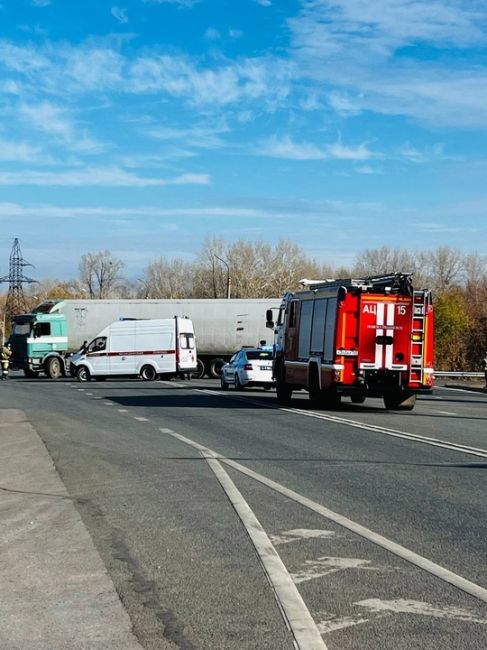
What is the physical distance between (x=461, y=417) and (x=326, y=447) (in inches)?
317

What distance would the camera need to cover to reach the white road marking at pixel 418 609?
19.0 feet

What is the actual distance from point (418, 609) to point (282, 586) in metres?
0.98

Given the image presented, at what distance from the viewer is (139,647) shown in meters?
5.25

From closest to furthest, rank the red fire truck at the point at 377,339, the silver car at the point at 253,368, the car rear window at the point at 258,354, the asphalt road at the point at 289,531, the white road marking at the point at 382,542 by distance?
the asphalt road at the point at 289,531
the white road marking at the point at 382,542
the red fire truck at the point at 377,339
the silver car at the point at 253,368
the car rear window at the point at 258,354

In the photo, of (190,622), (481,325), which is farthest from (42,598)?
(481,325)

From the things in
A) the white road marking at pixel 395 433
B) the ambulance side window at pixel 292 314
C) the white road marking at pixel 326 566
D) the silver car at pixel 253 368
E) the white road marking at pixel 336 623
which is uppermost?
the ambulance side window at pixel 292 314

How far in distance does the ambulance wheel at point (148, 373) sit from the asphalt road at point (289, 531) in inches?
1006

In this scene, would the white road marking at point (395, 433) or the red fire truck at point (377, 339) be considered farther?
the red fire truck at point (377, 339)

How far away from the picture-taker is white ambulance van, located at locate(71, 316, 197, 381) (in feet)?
144

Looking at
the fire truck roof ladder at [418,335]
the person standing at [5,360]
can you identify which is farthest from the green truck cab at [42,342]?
the fire truck roof ladder at [418,335]

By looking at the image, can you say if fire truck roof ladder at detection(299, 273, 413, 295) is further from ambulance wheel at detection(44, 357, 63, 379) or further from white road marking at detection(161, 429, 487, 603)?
ambulance wheel at detection(44, 357, 63, 379)

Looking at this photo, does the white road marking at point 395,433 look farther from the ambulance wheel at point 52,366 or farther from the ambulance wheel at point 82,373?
the ambulance wheel at point 52,366

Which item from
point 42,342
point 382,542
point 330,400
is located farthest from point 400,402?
point 42,342

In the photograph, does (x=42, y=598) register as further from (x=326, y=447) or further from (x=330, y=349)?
(x=330, y=349)
